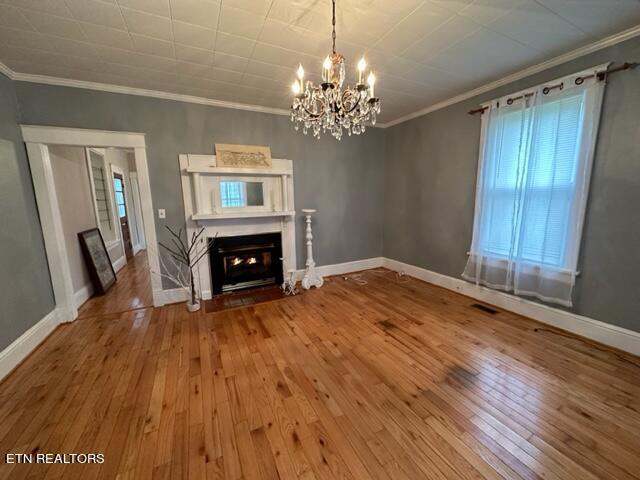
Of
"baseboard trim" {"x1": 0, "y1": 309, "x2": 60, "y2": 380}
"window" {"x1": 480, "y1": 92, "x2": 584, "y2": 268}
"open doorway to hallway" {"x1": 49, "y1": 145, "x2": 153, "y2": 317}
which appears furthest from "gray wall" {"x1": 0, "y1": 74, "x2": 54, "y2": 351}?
"window" {"x1": 480, "y1": 92, "x2": 584, "y2": 268}

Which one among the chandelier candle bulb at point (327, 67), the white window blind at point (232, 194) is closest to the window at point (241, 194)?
the white window blind at point (232, 194)

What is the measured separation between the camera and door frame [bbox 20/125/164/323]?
8.45ft

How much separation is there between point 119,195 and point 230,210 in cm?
395

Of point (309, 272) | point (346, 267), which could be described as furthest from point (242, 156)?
point (346, 267)

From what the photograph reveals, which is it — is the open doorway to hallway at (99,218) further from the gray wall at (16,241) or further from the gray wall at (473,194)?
the gray wall at (473,194)

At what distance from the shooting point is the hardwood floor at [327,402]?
1.30 meters

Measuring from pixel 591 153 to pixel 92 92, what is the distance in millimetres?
4982

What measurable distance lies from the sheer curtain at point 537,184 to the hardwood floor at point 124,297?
14.7ft

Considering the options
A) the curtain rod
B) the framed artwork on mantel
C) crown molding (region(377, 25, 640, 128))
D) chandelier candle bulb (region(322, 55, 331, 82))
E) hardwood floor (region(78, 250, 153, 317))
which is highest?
crown molding (region(377, 25, 640, 128))

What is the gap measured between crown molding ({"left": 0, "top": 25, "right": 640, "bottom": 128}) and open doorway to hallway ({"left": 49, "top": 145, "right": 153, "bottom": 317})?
83 centimetres

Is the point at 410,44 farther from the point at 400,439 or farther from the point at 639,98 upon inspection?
the point at 400,439

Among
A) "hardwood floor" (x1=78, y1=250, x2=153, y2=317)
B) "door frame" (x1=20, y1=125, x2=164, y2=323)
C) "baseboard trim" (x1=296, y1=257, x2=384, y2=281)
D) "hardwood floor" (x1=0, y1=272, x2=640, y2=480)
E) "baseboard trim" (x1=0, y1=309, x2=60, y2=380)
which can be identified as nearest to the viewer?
"hardwood floor" (x1=0, y1=272, x2=640, y2=480)

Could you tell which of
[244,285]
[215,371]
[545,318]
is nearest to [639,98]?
[545,318]

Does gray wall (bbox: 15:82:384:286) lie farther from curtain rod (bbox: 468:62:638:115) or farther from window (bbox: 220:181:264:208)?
curtain rod (bbox: 468:62:638:115)
